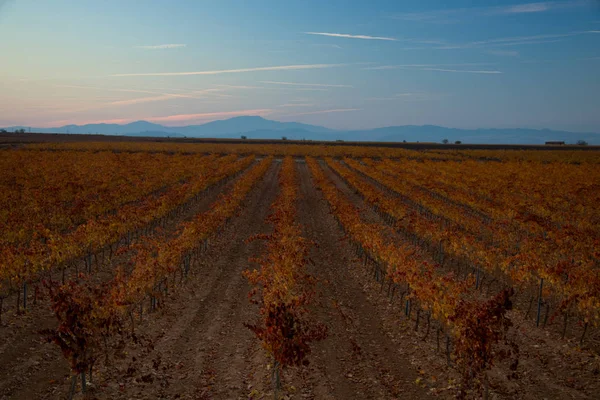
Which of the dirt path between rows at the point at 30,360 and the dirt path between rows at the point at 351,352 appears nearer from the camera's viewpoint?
the dirt path between rows at the point at 30,360

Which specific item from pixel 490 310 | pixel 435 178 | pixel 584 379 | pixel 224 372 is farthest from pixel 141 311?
→ pixel 435 178

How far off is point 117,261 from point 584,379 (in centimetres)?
1995

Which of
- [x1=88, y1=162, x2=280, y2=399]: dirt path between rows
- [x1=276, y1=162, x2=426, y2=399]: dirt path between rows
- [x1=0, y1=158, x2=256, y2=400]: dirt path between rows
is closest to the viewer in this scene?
[x1=0, y1=158, x2=256, y2=400]: dirt path between rows

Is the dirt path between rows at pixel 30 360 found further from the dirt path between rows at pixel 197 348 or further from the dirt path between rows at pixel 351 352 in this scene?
the dirt path between rows at pixel 351 352

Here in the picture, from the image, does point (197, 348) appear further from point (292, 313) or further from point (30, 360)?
point (30, 360)

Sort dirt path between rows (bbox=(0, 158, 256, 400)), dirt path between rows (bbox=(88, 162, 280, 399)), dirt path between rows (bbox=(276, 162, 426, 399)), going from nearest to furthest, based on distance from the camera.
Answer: dirt path between rows (bbox=(0, 158, 256, 400)) < dirt path between rows (bbox=(88, 162, 280, 399)) < dirt path between rows (bbox=(276, 162, 426, 399))

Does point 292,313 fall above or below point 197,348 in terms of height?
above

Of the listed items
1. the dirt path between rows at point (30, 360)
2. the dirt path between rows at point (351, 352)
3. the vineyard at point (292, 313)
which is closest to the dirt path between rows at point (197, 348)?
the vineyard at point (292, 313)

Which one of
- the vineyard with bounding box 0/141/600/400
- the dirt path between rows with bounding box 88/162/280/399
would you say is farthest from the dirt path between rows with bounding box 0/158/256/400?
the dirt path between rows with bounding box 88/162/280/399

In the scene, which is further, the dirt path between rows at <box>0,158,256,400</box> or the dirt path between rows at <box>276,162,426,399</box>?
the dirt path between rows at <box>276,162,426,399</box>

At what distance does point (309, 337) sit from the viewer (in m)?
10.5

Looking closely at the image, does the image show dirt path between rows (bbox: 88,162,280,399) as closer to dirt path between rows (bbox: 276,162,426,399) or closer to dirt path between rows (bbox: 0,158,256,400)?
dirt path between rows (bbox: 0,158,256,400)

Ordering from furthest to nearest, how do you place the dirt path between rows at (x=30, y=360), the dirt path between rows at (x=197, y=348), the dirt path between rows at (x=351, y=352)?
the dirt path between rows at (x=351, y=352) → the dirt path between rows at (x=197, y=348) → the dirt path between rows at (x=30, y=360)

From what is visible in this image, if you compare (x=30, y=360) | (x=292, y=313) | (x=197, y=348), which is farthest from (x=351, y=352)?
(x=30, y=360)
